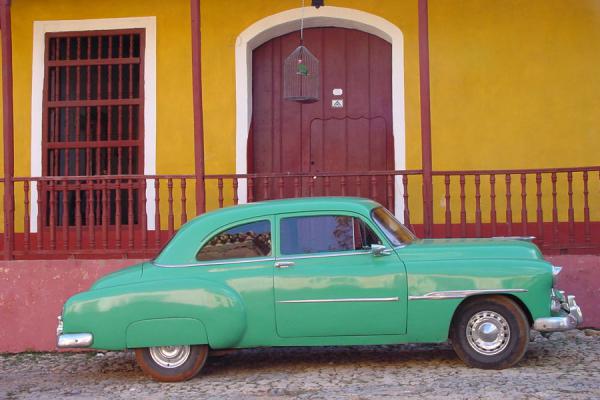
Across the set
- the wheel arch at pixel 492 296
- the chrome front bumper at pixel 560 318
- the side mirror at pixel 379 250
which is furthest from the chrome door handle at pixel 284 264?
the chrome front bumper at pixel 560 318

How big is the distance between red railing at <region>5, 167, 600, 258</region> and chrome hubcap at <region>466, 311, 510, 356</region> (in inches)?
82.6

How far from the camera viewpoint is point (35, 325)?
326 inches

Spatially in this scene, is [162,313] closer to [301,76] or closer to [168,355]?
[168,355]

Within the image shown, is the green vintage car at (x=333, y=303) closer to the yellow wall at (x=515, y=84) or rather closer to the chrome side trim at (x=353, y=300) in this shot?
the chrome side trim at (x=353, y=300)

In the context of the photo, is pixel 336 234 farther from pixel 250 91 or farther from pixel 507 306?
pixel 250 91

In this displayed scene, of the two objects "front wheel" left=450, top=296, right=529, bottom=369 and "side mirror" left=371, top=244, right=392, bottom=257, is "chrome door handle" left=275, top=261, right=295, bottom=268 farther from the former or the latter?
"front wheel" left=450, top=296, right=529, bottom=369

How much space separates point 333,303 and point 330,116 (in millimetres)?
4260

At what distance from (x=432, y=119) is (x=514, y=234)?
1.81 metres

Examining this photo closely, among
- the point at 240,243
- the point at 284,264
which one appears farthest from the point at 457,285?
the point at 240,243

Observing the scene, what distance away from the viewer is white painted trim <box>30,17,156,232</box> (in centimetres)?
1005

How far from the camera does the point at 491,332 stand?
628cm

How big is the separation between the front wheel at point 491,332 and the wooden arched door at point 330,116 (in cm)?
377

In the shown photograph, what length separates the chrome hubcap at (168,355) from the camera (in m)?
6.45

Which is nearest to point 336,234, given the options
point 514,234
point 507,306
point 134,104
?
point 507,306
